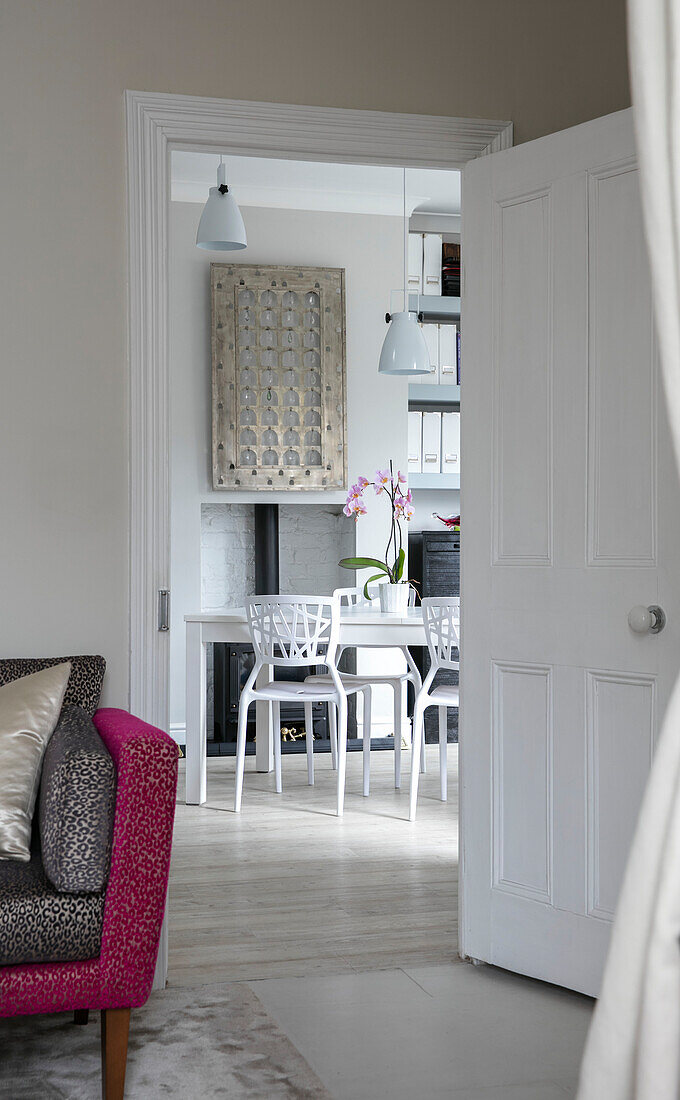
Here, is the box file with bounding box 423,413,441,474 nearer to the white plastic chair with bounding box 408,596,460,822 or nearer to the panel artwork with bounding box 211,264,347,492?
the panel artwork with bounding box 211,264,347,492

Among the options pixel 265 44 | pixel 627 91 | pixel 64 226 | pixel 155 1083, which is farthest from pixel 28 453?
pixel 627 91

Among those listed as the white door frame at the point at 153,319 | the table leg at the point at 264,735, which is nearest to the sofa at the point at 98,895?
the white door frame at the point at 153,319

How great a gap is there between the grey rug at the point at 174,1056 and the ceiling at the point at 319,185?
4257 mm

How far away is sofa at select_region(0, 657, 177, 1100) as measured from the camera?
6.29 feet

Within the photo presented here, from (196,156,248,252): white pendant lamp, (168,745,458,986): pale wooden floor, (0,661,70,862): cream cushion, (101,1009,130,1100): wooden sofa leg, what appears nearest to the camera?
(101,1009,130,1100): wooden sofa leg

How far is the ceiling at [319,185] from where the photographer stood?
5750 mm

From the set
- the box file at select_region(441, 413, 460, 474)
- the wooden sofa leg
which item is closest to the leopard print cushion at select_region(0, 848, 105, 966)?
the wooden sofa leg

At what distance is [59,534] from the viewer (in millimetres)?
2688

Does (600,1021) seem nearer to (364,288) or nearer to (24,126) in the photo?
(24,126)

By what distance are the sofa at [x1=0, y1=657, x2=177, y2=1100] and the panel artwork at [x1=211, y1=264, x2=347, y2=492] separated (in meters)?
4.10

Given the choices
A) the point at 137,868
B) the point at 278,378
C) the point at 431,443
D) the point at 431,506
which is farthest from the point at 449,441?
the point at 137,868

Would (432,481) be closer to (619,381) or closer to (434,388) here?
(434,388)

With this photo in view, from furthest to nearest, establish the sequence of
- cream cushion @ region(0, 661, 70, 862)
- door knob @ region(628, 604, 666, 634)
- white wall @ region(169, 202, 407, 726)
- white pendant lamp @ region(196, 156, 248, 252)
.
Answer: white wall @ region(169, 202, 407, 726) → white pendant lamp @ region(196, 156, 248, 252) → door knob @ region(628, 604, 666, 634) → cream cushion @ region(0, 661, 70, 862)

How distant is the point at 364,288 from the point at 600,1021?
549 centimetres
